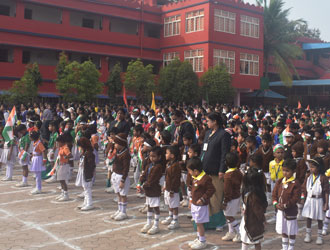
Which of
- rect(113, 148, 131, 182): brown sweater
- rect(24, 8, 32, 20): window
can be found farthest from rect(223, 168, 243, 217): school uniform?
rect(24, 8, 32, 20): window

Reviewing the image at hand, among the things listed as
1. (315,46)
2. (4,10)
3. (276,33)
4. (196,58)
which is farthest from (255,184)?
(315,46)

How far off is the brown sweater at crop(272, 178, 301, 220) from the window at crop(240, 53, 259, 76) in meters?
29.8

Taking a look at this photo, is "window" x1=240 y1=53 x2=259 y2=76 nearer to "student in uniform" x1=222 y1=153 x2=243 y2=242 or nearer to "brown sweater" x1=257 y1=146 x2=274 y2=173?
"brown sweater" x1=257 y1=146 x2=274 y2=173

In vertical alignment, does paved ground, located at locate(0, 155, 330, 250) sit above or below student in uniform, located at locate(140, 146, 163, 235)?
below

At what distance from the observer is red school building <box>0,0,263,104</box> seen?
1163 inches

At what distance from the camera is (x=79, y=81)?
25.6 metres

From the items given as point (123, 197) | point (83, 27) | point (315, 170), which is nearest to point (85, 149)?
point (123, 197)

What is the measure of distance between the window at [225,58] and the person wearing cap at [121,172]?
25152 mm

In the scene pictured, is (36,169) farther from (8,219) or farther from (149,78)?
(149,78)

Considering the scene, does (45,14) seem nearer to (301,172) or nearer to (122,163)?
(122,163)

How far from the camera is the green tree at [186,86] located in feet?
93.0

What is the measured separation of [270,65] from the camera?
45.0 metres

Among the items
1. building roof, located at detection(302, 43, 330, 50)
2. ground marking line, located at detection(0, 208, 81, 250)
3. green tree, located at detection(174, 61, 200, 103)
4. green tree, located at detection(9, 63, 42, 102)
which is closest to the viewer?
ground marking line, located at detection(0, 208, 81, 250)

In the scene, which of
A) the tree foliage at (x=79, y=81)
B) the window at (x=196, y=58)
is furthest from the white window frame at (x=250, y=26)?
the tree foliage at (x=79, y=81)
